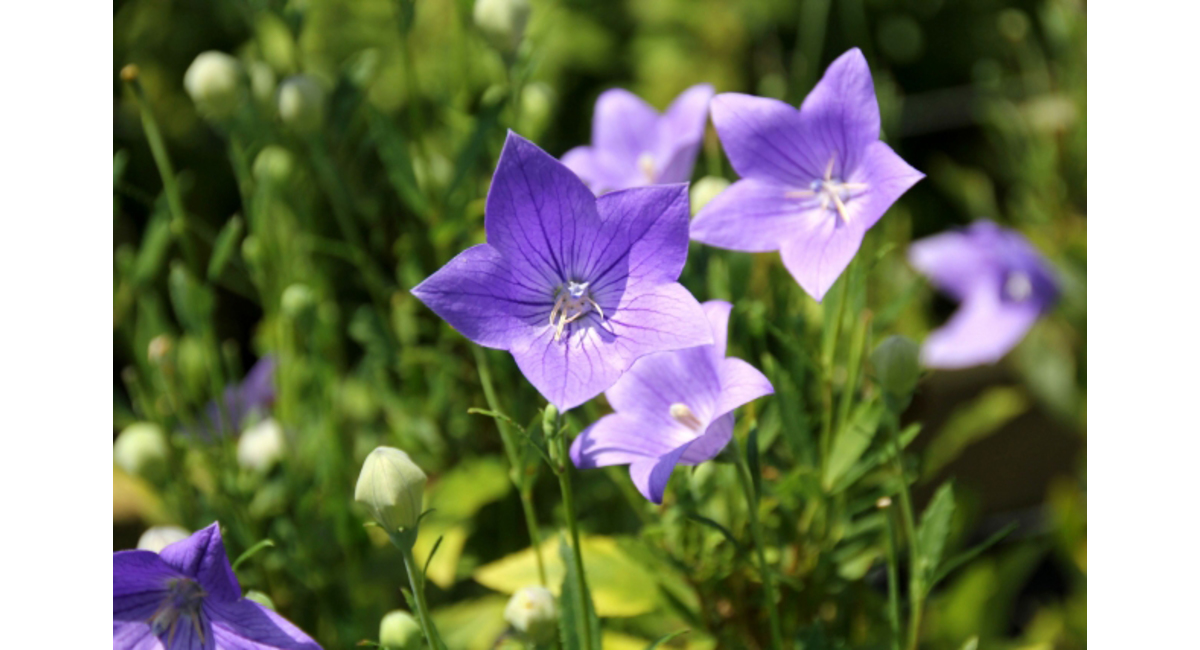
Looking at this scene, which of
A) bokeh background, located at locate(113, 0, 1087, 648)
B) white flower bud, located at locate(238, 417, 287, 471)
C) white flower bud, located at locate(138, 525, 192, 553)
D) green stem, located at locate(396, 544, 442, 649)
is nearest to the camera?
green stem, located at locate(396, 544, 442, 649)

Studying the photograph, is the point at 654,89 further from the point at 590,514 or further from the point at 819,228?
the point at 819,228

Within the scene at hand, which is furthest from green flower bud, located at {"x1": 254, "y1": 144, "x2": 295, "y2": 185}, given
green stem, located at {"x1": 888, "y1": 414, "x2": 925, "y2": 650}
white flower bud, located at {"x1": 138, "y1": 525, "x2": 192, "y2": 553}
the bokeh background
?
green stem, located at {"x1": 888, "y1": 414, "x2": 925, "y2": 650}

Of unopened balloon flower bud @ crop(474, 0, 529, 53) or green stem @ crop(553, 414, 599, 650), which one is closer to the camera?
green stem @ crop(553, 414, 599, 650)

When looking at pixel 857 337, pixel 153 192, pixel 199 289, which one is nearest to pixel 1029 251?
pixel 857 337

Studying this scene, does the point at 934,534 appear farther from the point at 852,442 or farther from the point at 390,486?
the point at 390,486

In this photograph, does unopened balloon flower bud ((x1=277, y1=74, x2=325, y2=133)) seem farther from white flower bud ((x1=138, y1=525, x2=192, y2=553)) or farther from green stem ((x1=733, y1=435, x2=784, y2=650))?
green stem ((x1=733, y1=435, x2=784, y2=650))

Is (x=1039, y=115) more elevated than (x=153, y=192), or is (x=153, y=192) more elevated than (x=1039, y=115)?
(x=153, y=192)
